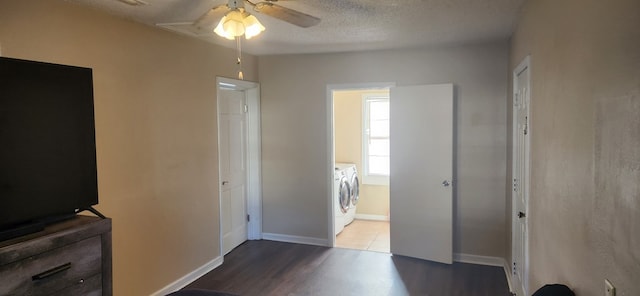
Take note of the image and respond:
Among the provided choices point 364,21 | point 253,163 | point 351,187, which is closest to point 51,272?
point 364,21

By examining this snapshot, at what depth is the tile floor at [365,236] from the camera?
16.5ft

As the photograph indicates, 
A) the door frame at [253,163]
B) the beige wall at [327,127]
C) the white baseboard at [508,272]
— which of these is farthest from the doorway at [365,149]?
the white baseboard at [508,272]

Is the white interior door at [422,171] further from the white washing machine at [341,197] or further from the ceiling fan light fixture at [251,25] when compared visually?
the ceiling fan light fixture at [251,25]

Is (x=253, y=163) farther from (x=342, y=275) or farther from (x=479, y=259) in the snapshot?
(x=479, y=259)

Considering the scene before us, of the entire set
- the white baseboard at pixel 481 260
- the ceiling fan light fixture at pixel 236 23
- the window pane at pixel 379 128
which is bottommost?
the white baseboard at pixel 481 260

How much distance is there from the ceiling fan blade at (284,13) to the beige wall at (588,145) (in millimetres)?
1290

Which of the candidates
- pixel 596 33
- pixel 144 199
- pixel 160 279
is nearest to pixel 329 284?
pixel 160 279

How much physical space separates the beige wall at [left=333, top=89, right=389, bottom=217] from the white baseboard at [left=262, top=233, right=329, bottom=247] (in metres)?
1.62

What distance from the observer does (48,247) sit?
6.11 ft

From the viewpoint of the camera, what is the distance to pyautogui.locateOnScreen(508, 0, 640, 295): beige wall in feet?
3.65

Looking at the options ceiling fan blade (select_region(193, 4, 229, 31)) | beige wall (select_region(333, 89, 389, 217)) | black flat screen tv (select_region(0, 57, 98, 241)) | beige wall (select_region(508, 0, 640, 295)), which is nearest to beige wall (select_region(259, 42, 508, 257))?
beige wall (select_region(333, 89, 389, 217))

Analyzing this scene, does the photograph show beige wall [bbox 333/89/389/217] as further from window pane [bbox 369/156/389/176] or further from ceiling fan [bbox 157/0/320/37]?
ceiling fan [bbox 157/0/320/37]

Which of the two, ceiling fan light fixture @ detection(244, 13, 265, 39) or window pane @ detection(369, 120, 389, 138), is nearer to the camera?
ceiling fan light fixture @ detection(244, 13, 265, 39)

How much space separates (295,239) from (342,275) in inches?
47.3
